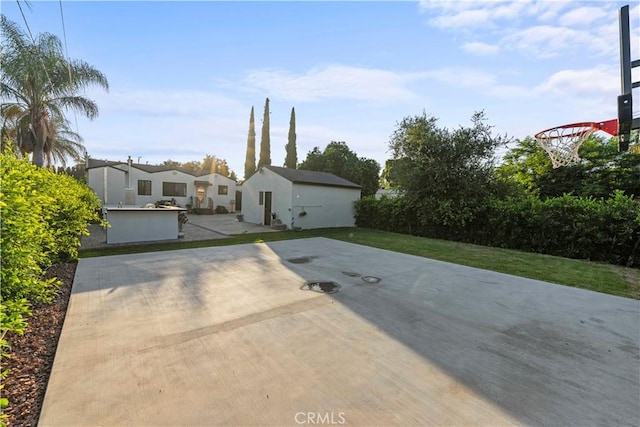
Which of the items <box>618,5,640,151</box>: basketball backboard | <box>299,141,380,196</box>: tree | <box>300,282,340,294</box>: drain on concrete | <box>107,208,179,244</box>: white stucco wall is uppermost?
<box>299,141,380,196</box>: tree

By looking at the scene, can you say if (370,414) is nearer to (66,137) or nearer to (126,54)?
(126,54)

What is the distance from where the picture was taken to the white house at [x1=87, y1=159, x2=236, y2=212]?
18.7 meters

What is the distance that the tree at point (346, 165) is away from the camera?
25703mm

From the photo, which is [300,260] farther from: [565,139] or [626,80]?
[565,139]

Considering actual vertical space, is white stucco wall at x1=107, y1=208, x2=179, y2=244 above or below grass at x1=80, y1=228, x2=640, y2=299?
above

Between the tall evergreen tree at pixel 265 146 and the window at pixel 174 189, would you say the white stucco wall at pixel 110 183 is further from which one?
the tall evergreen tree at pixel 265 146

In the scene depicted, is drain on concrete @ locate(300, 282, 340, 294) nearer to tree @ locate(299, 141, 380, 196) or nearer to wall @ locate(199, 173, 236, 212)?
wall @ locate(199, 173, 236, 212)

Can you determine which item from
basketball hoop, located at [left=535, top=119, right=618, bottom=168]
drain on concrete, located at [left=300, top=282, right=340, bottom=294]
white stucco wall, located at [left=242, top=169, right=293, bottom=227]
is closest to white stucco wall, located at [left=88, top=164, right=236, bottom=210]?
white stucco wall, located at [left=242, top=169, right=293, bottom=227]

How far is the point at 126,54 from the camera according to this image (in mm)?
7816

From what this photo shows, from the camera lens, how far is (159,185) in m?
20.3

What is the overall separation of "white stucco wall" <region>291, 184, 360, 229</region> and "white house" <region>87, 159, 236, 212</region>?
10.9 metres

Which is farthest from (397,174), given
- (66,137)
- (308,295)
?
(66,137)

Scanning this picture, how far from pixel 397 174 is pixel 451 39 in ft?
24.7

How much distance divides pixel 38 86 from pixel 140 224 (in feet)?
23.6
